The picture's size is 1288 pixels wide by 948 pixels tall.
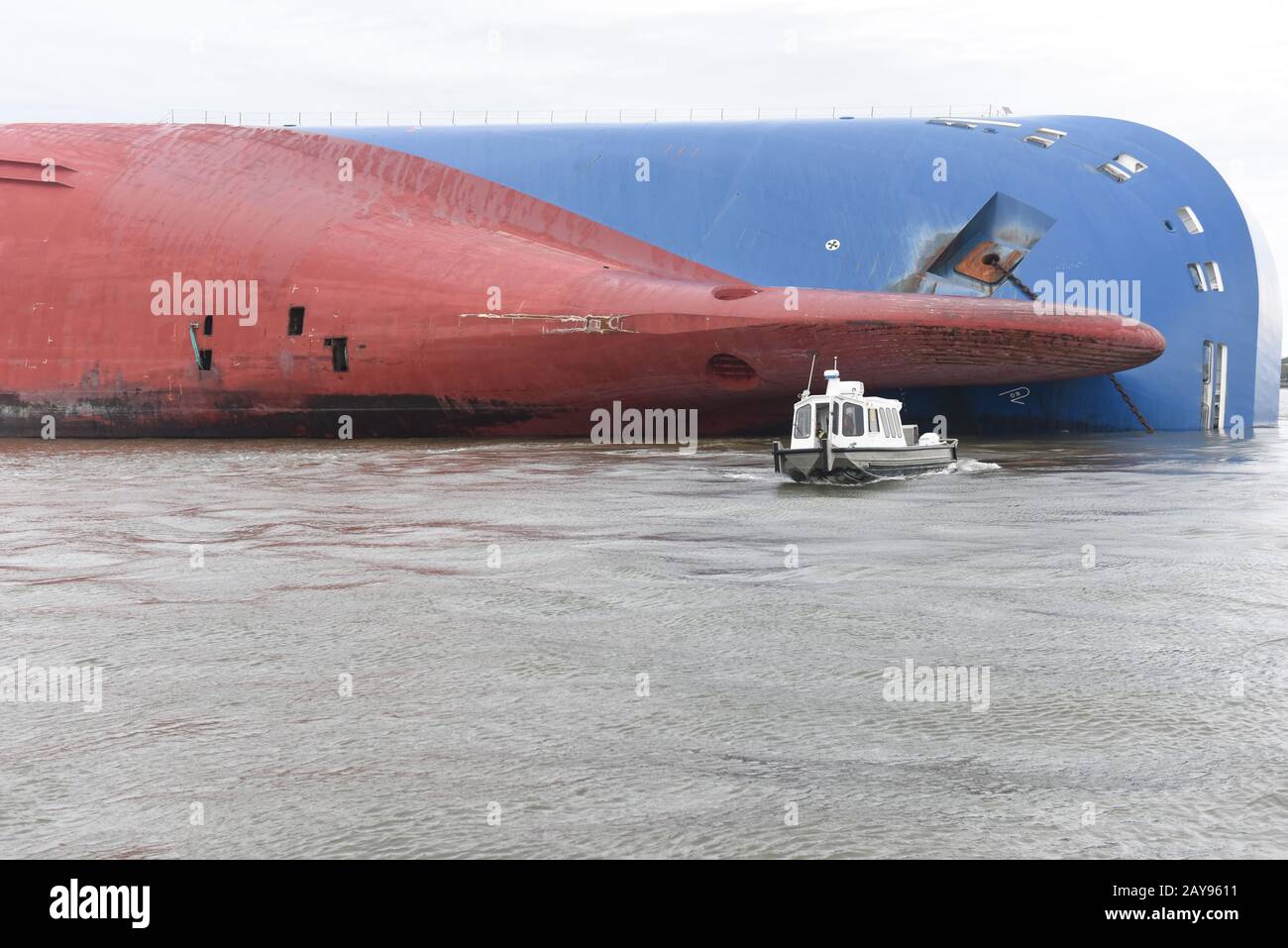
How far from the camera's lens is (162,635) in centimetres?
965

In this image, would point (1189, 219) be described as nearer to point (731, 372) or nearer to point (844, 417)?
point (731, 372)

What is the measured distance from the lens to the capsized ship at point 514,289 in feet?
90.1

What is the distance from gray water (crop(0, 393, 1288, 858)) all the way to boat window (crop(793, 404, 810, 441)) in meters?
5.28

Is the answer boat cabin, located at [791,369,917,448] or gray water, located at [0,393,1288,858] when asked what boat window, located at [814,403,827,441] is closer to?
boat cabin, located at [791,369,917,448]

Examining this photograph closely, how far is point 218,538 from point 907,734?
9.69 m

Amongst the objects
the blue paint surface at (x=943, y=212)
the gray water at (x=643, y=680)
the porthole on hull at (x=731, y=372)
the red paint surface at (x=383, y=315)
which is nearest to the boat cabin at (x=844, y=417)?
the red paint surface at (x=383, y=315)

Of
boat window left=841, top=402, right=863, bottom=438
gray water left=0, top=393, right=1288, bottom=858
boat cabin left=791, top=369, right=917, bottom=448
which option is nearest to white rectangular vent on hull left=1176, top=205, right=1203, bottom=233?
boat cabin left=791, top=369, right=917, bottom=448

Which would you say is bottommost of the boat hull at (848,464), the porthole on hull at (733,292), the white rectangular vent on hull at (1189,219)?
the boat hull at (848,464)

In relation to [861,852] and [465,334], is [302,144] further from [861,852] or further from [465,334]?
[861,852]

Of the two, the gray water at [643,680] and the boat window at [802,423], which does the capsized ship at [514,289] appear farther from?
the gray water at [643,680]

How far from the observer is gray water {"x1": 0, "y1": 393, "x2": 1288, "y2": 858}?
5715 millimetres

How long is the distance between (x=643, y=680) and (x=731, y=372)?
20.1m

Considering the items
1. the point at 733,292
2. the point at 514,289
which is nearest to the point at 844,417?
the point at 733,292
